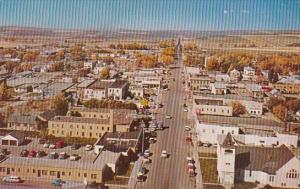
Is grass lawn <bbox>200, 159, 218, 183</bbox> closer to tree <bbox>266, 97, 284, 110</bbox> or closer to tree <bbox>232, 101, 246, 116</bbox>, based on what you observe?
tree <bbox>232, 101, 246, 116</bbox>

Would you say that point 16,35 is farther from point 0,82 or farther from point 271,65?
point 271,65

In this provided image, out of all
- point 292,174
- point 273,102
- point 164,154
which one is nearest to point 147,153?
point 164,154

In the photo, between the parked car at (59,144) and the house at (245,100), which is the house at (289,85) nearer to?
the house at (245,100)

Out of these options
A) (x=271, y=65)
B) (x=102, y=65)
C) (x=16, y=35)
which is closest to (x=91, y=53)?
(x=102, y=65)

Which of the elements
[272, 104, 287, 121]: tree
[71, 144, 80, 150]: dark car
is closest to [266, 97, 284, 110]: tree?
[272, 104, 287, 121]: tree

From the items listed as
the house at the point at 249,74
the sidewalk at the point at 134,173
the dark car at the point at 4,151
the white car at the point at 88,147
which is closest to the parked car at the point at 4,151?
the dark car at the point at 4,151

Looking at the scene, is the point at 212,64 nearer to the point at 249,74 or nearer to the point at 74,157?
the point at 249,74
